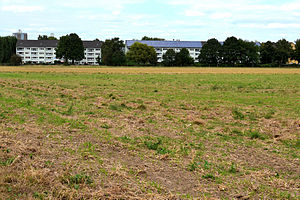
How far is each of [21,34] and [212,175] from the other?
207339mm

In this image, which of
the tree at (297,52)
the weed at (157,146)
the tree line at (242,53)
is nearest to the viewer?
the weed at (157,146)

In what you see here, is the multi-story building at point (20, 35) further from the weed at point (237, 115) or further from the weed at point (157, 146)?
the weed at point (157, 146)

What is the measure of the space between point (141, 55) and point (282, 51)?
54128 mm

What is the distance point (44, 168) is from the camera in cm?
638

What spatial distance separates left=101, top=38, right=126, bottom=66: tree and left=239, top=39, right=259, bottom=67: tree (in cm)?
4539

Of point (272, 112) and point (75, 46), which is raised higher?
point (75, 46)

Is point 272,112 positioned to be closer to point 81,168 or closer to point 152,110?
point 152,110

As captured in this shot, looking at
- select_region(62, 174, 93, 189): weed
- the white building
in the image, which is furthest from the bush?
select_region(62, 174, 93, 189): weed

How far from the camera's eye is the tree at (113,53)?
123 metres

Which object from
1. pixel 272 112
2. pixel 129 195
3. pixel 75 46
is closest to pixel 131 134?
pixel 129 195

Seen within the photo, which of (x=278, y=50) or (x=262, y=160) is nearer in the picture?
(x=262, y=160)

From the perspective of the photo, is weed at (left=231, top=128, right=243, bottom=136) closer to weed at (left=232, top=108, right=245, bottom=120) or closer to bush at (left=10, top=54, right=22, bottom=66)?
weed at (left=232, top=108, right=245, bottom=120)

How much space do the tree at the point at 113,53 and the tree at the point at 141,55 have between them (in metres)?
4.83

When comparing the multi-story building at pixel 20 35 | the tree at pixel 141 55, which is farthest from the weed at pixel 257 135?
the multi-story building at pixel 20 35
